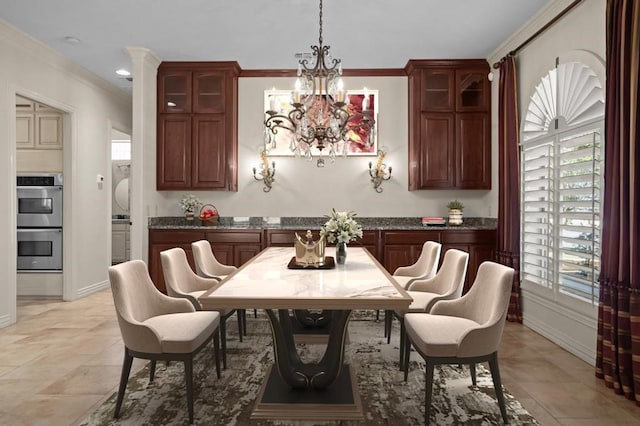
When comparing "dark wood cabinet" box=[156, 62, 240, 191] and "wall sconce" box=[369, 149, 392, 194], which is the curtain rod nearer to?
"wall sconce" box=[369, 149, 392, 194]

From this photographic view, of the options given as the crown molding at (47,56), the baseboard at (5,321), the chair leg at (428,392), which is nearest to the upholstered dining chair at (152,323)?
the chair leg at (428,392)

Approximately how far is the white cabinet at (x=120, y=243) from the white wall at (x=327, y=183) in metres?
2.76

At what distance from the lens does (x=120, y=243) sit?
7852mm

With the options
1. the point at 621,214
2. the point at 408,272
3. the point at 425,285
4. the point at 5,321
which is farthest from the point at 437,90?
the point at 5,321

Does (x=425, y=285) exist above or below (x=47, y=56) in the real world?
below

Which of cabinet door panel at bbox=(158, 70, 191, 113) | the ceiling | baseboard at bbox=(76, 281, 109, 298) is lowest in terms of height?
baseboard at bbox=(76, 281, 109, 298)

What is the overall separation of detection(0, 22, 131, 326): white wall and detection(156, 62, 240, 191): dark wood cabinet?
104 centimetres

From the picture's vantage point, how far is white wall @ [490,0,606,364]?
10.4ft

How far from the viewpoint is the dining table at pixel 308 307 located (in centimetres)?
187

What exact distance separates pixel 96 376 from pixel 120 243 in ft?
17.8

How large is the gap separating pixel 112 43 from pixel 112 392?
3718mm

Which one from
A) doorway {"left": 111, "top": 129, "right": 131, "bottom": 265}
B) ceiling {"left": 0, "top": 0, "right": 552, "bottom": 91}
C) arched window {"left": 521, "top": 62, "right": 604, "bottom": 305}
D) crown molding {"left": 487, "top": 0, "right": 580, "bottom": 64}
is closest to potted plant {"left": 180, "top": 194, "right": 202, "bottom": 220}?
ceiling {"left": 0, "top": 0, "right": 552, "bottom": 91}

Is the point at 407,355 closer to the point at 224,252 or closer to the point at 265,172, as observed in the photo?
the point at 224,252

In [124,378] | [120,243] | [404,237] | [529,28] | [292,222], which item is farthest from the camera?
[120,243]
